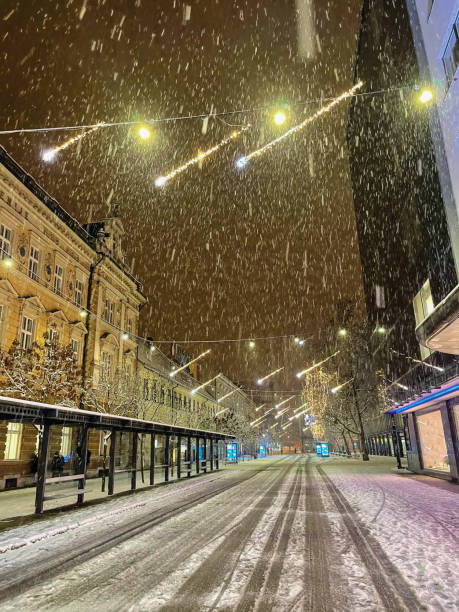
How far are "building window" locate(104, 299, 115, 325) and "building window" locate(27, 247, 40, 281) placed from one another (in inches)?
330

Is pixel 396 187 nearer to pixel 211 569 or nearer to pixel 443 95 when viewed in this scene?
pixel 443 95

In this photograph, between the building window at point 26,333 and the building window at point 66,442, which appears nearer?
the building window at point 26,333

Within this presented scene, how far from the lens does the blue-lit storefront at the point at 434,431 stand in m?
19.4

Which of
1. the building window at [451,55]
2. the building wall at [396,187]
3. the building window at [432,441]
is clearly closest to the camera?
the building window at [451,55]

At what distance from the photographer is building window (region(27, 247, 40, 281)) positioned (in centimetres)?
2352

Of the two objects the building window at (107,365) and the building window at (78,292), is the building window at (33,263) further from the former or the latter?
the building window at (107,365)

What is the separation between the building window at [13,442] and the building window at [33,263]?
8148mm

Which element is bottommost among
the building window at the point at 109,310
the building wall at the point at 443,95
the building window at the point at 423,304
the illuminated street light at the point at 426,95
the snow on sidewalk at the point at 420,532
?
the snow on sidewalk at the point at 420,532

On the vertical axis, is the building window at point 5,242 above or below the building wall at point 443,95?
below

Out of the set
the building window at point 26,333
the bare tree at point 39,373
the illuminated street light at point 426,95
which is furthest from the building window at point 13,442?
the illuminated street light at point 426,95

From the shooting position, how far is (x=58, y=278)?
26.5 metres

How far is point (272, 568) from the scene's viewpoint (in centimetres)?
593

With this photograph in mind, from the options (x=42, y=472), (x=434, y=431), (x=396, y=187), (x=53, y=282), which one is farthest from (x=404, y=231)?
(x=42, y=472)

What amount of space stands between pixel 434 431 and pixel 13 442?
875 inches
